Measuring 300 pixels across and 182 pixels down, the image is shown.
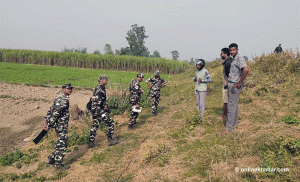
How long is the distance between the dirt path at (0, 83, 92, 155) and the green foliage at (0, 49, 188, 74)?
1986cm

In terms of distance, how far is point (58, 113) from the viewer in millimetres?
4508

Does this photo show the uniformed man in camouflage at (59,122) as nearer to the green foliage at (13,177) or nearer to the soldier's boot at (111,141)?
the green foliage at (13,177)

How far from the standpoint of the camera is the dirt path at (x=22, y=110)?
6.83m

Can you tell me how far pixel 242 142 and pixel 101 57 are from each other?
3241cm

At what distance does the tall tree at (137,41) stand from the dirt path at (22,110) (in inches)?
1944

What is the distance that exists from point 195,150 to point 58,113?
3250mm

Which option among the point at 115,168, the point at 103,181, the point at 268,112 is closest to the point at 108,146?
the point at 115,168

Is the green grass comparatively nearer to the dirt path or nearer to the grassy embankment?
the dirt path

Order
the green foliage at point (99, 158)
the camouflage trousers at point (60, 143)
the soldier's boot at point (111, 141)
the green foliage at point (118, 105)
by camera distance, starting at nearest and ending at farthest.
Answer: the camouflage trousers at point (60, 143), the green foliage at point (99, 158), the soldier's boot at point (111, 141), the green foliage at point (118, 105)

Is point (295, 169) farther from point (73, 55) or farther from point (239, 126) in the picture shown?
point (73, 55)

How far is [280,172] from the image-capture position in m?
3.20

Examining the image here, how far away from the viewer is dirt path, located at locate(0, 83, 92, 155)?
683cm

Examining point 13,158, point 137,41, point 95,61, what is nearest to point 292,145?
point 13,158

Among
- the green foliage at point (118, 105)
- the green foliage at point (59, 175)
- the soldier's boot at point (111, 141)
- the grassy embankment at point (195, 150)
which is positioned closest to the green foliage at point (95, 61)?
the green foliage at point (118, 105)
